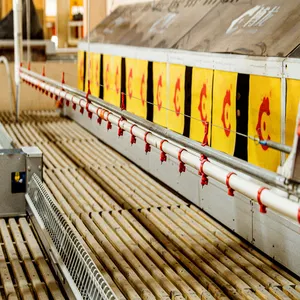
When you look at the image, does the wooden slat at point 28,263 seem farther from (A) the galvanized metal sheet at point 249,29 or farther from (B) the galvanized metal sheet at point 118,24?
(B) the galvanized metal sheet at point 118,24

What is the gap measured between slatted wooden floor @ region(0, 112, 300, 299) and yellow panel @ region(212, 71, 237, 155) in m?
0.61

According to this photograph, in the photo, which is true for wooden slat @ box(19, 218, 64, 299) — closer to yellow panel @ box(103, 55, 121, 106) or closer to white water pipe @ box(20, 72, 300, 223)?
white water pipe @ box(20, 72, 300, 223)

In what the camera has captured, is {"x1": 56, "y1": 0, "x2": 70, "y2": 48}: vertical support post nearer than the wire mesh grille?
No

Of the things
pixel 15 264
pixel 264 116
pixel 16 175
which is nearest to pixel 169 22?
pixel 16 175

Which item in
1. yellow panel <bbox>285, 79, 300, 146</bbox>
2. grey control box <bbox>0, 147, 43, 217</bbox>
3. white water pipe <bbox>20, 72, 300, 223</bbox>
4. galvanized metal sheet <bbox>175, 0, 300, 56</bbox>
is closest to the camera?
white water pipe <bbox>20, 72, 300, 223</bbox>

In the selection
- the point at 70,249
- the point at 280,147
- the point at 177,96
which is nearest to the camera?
the point at 280,147

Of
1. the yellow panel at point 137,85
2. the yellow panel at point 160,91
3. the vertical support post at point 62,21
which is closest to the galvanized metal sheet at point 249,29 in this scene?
the yellow panel at point 160,91

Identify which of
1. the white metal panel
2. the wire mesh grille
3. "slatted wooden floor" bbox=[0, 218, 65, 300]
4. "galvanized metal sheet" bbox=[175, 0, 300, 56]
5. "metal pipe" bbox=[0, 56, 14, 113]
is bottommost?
"slatted wooden floor" bbox=[0, 218, 65, 300]

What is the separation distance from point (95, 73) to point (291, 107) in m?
4.91

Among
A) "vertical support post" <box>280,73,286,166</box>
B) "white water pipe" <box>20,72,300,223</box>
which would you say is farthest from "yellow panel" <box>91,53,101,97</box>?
"vertical support post" <box>280,73,286,166</box>

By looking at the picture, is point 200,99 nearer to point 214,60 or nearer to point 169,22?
point 214,60

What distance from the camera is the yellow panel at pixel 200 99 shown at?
503cm

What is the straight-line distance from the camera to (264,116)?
13.9 feet

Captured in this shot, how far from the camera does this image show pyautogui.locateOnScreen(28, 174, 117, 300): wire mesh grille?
321 cm
